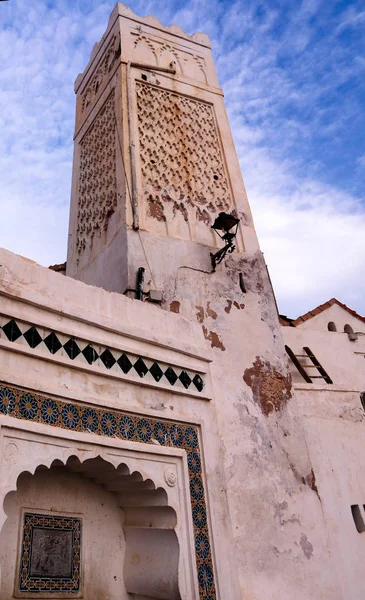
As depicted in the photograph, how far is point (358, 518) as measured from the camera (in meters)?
4.09

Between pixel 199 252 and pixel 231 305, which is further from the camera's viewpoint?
pixel 199 252

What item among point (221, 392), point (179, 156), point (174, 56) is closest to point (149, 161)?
point (179, 156)

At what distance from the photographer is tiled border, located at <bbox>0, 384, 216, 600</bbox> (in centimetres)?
241

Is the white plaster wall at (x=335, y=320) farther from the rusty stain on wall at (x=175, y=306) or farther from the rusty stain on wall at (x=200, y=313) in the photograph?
the rusty stain on wall at (x=175, y=306)

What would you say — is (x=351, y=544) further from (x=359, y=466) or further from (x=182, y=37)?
(x=182, y=37)

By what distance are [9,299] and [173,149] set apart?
317 cm

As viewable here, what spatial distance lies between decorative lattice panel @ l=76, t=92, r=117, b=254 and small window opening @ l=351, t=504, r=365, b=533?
333 centimetres

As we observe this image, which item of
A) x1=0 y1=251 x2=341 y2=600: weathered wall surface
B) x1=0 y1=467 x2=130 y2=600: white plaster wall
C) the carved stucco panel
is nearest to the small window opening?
x1=0 y1=251 x2=341 y2=600: weathered wall surface

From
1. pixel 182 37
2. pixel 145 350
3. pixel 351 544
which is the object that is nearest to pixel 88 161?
pixel 182 37

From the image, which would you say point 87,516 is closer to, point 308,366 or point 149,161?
point 308,366

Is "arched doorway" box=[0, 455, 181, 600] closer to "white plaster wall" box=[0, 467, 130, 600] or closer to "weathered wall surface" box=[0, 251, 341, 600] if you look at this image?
"white plaster wall" box=[0, 467, 130, 600]

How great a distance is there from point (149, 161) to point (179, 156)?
44cm

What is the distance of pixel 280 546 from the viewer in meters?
3.40

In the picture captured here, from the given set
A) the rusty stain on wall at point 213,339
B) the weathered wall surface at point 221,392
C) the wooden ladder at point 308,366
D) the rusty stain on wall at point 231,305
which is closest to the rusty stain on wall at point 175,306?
the weathered wall surface at point 221,392
